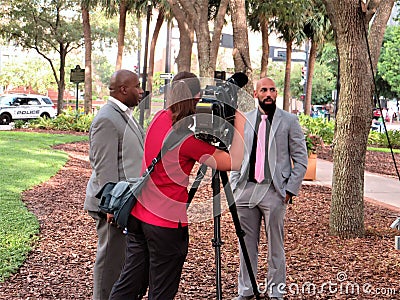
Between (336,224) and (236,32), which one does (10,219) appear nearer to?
(336,224)

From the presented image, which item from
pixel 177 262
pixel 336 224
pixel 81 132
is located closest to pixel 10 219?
pixel 336 224

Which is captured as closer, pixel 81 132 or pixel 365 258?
pixel 365 258

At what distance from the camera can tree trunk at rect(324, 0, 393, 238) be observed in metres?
8.07

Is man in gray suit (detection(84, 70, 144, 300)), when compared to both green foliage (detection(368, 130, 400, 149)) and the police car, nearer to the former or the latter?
green foliage (detection(368, 130, 400, 149))

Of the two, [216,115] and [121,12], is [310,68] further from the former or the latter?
[216,115]

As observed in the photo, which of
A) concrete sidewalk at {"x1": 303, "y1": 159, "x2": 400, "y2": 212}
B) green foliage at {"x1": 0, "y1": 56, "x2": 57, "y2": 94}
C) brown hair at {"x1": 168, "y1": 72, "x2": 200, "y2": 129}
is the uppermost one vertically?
brown hair at {"x1": 168, "y1": 72, "x2": 200, "y2": 129}

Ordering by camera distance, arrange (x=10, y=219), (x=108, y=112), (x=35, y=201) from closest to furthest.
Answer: (x=108, y=112) < (x=10, y=219) < (x=35, y=201)

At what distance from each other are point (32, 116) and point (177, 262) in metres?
36.3

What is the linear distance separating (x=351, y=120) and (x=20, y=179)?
7838 mm

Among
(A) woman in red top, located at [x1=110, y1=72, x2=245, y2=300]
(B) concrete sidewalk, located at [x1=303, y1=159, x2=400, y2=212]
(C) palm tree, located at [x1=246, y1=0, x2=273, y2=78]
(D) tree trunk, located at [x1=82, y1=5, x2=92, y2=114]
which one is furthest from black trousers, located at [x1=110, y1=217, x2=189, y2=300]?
(D) tree trunk, located at [x1=82, y1=5, x2=92, y2=114]

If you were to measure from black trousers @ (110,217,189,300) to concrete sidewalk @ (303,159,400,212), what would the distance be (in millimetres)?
8230

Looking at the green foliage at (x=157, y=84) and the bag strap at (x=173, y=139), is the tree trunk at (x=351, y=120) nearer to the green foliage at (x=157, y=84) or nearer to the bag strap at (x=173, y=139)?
the green foliage at (x=157, y=84)

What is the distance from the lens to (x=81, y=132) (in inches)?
1160

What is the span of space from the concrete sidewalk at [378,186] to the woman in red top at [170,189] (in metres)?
8.27
